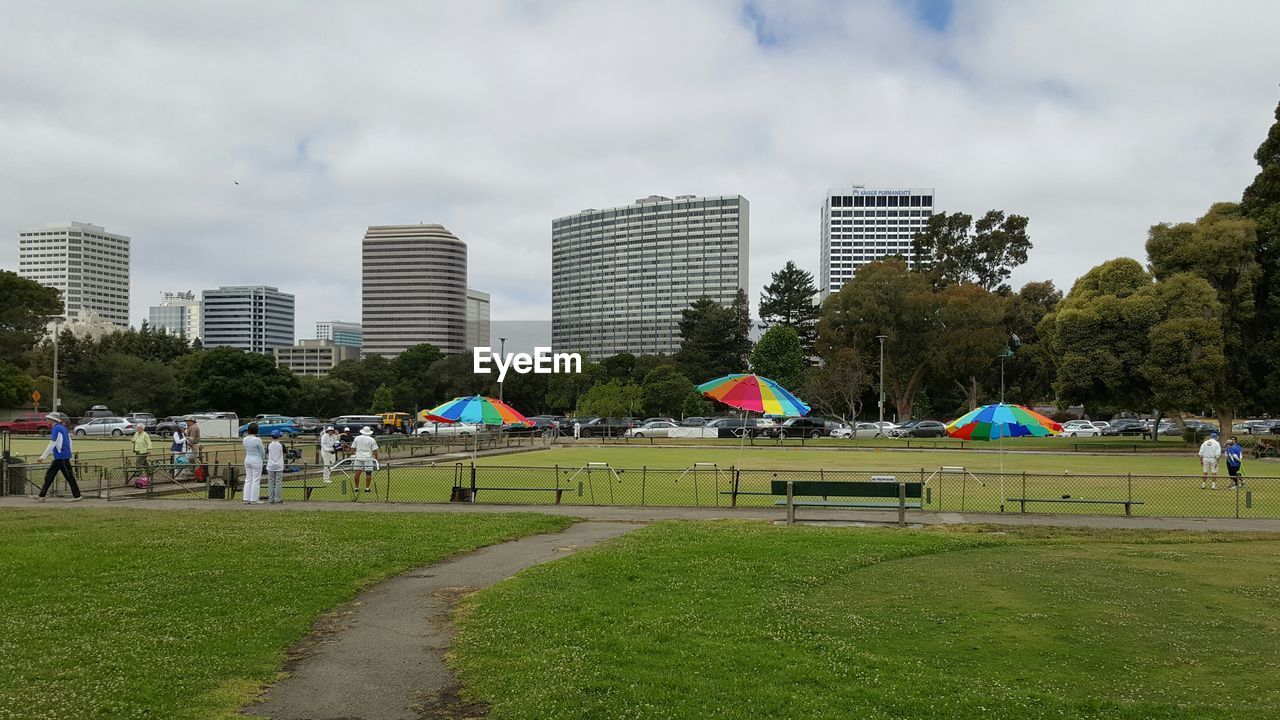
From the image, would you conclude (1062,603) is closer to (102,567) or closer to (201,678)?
(201,678)

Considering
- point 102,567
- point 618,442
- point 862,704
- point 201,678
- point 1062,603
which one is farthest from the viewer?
point 618,442

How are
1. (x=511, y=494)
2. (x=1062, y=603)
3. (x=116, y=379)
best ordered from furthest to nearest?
(x=116, y=379) < (x=511, y=494) < (x=1062, y=603)

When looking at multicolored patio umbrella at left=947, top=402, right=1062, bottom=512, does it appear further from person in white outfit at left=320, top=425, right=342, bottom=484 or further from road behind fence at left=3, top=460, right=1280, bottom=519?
person in white outfit at left=320, top=425, right=342, bottom=484

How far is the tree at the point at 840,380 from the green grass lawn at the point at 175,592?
58.7 m

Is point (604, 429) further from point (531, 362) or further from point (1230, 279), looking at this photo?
point (1230, 279)

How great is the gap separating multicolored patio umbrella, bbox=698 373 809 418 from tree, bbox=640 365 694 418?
61.6 metres

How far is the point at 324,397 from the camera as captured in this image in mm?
94875

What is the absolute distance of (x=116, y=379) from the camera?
80688mm

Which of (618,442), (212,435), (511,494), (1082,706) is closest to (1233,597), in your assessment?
(1082,706)

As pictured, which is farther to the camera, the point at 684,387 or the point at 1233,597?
the point at 684,387

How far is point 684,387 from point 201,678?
78.2 meters

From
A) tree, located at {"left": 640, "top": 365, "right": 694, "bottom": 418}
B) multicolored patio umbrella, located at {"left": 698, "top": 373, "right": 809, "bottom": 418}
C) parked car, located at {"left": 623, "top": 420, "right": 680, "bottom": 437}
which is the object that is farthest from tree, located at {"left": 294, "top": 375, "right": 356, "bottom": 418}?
multicolored patio umbrella, located at {"left": 698, "top": 373, "right": 809, "bottom": 418}

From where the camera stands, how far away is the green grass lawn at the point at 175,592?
6453mm

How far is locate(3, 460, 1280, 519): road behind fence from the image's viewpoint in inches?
793
